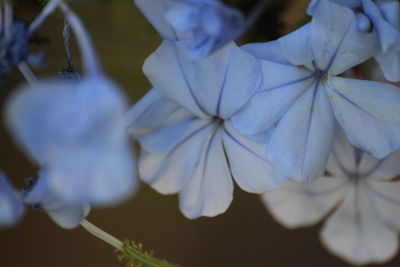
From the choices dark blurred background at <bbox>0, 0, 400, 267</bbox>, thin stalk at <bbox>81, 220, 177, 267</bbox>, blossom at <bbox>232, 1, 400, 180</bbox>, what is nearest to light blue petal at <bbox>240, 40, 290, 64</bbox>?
blossom at <bbox>232, 1, 400, 180</bbox>

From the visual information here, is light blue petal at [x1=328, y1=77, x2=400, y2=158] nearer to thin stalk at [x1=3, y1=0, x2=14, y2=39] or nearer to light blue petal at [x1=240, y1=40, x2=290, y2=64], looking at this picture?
light blue petal at [x1=240, y1=40, x2=290, y2=64]

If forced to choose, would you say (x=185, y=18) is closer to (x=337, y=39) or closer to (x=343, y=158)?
(x=337, y=39)

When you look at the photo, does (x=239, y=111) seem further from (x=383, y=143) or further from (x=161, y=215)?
(x=161, y=215)

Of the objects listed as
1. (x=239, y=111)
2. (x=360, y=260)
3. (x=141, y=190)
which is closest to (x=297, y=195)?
(x=360, y=260)

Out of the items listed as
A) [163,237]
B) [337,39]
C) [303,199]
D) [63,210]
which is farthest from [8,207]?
[163,237]

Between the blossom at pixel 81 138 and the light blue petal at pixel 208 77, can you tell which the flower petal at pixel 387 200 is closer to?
the light blue petal at pixel 208 77

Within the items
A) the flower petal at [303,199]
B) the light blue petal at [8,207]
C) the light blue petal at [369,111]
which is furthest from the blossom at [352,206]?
the light blue petal at [8,207]
